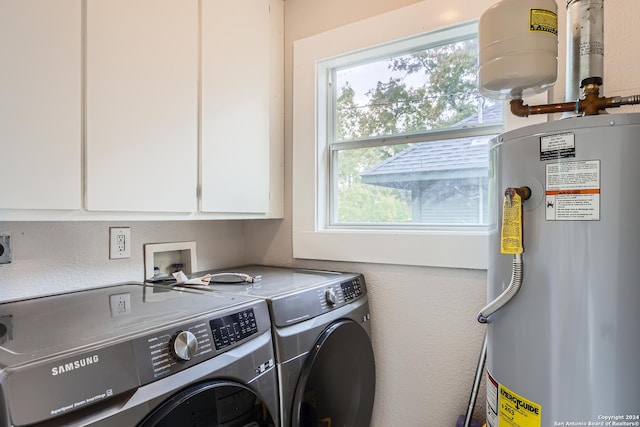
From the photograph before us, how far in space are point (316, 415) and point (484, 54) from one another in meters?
1.31

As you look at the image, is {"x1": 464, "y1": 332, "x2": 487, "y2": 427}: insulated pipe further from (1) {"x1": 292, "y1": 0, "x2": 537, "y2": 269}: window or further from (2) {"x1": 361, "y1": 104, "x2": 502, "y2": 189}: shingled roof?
(2) {"x1": 361, "y1": 104, "x2": 502, "y2": 189}: shingled roof

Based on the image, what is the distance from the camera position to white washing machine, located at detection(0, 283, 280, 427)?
661 millimetres

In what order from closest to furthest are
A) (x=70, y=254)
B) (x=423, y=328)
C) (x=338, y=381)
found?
(x=70, y=254) < (x=338, y=381) < (x=423, y=328)

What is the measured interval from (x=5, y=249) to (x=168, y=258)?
0.63 meters

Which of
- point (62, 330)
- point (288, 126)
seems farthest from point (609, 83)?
point (62, 330)

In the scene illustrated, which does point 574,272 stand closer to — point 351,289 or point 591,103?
point 591,103

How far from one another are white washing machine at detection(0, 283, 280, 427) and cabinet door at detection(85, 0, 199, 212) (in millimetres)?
360

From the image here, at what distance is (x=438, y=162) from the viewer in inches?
67.0

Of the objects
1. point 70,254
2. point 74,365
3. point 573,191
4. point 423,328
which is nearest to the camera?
point 74,365

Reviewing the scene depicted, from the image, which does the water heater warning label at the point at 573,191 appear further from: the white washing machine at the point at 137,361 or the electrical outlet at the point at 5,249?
the electrical outlet at the point at 5,249

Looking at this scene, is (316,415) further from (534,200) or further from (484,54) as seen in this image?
(484,54)

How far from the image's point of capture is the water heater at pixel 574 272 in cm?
77

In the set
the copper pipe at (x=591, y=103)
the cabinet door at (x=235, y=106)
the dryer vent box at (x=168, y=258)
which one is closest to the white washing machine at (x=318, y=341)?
the dryer vent box at (x=168, y=258)

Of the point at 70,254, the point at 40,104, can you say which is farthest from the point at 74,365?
the point at 70,254
